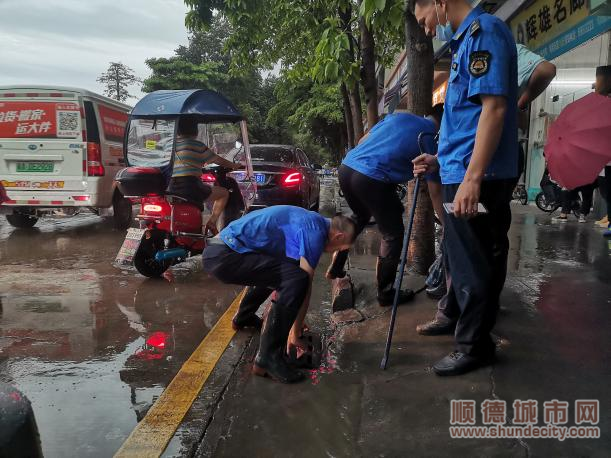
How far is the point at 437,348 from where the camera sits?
3029 millimetres

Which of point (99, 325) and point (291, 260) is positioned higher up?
point (291, 260)

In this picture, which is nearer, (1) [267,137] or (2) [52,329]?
(2) [52,329]

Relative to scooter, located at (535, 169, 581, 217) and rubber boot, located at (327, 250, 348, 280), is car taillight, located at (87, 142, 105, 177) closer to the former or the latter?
rubber boot, located at (327, 250, 348, 280)

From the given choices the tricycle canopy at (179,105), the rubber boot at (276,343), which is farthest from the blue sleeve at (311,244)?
the tricycle canopy at (179,105)

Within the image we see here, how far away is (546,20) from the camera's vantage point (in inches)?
271

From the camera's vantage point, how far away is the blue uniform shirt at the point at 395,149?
142 inches

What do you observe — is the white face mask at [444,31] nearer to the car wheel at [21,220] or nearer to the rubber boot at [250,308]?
the rubber boot at [250,308]

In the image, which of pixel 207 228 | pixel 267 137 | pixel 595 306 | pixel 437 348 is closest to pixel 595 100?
pixel 595 306

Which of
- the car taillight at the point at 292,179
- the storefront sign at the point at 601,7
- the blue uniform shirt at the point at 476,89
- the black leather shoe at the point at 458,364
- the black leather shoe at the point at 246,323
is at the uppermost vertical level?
the storefront sign at the point at 601,7

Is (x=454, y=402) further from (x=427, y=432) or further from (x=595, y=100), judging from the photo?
(x=595, y=100)

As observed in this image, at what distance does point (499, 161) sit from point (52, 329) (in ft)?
11.2

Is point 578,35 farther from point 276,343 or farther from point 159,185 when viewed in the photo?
point 276,343

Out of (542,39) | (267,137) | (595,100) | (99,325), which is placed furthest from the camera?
(267,137)

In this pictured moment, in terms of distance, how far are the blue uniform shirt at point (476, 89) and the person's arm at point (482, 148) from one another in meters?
0.06
